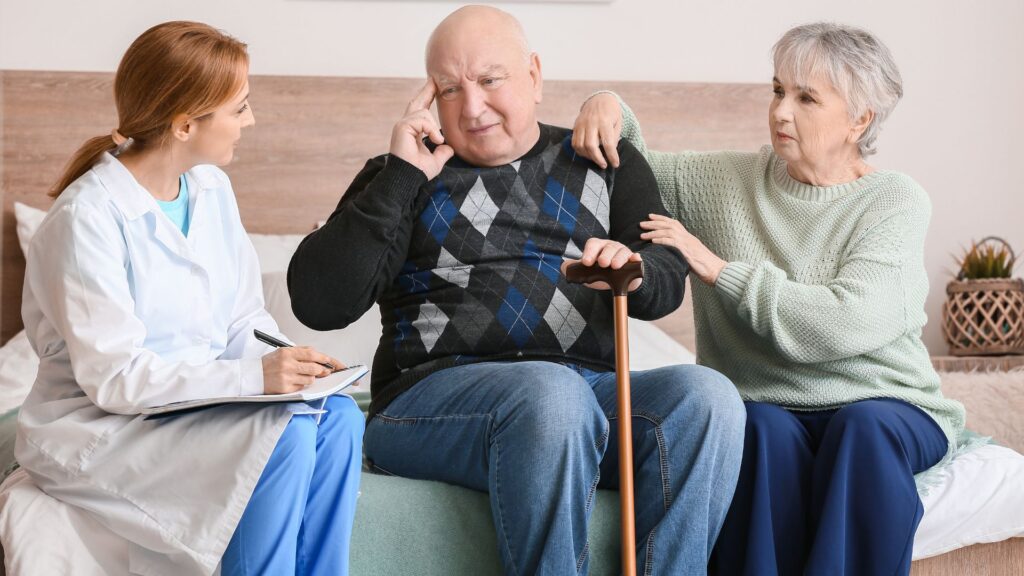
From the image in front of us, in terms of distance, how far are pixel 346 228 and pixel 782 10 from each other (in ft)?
6.89

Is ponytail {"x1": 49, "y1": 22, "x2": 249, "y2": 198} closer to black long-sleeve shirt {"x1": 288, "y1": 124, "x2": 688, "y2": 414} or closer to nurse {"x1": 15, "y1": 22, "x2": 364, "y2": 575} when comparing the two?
nurse {"x1": 15, "y1": 22, "x2": 364, "y2": 575}

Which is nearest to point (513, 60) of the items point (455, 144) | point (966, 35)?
point (455, 144)

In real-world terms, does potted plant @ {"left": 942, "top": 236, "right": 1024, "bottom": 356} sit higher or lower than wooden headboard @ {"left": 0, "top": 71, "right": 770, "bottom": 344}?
lower

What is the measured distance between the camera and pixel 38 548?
55.1 inches

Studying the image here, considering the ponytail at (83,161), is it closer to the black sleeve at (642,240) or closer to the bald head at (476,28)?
the bald head at (476,28)

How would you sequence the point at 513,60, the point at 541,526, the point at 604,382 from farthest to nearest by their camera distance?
the point at 513,60 < the point at 604,382 < the point at 541,526

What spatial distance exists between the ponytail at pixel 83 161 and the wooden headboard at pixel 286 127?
1537 millimetres

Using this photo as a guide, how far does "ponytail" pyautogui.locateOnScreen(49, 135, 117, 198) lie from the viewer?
159 centimetres

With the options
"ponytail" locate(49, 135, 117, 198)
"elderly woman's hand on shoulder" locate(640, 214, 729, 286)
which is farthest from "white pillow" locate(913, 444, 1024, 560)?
"ponytail" locate(49, 135, 117, 198)

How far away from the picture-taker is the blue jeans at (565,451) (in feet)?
4.97

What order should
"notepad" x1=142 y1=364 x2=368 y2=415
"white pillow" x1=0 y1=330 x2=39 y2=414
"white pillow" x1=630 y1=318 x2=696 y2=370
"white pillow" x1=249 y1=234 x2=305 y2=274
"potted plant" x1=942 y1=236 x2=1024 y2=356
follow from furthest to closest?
"potted plant" x1=942 y1=236 x2=1024 y2=356 → "white pillow" x1=249 y1=234 x2=305 y2=274 → "white pillow" x1=630 y1=318 x2=696 y2=370 → "white pillow" x1=0 y1=330 x2=39 y2=414 → "notepad" x1=142 y1=364 x2=368 y2=415

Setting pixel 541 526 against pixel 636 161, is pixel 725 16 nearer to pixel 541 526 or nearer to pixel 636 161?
pixel 636 161

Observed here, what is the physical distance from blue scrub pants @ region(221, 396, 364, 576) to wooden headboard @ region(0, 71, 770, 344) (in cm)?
172

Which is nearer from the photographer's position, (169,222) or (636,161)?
(169,222)
